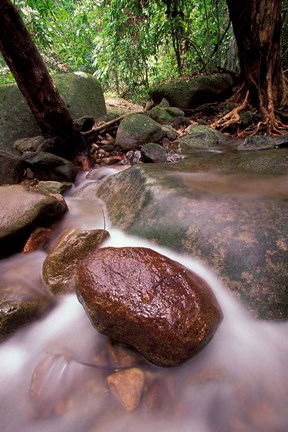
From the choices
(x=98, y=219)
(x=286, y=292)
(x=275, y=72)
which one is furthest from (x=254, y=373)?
(x=275, y=72)

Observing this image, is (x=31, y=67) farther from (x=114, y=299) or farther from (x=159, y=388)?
(x=159, y=388)

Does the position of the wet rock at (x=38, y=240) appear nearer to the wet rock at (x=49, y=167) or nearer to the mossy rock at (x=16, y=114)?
the wet rock at (x=49, y=167)

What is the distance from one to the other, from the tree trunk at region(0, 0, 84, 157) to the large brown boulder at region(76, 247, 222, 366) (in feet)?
11.0

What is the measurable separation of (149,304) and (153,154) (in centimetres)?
316

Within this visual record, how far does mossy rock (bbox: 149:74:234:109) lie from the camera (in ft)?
23.9

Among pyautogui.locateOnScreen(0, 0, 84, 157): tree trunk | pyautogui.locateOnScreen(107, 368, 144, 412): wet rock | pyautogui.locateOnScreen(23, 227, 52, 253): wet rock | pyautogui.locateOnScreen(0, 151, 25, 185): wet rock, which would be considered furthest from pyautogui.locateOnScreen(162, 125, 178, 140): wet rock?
pyautogui.locateOnScreen(107, 368, 144, 412): wet rock

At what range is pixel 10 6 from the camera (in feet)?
10.6

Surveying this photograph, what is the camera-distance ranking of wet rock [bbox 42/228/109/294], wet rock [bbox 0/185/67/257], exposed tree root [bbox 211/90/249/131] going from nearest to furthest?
wet rock [bbox 42/228/109/294]
wet rock [bbox 0/185/67/257]
exposed tree root [bbox 211/90/249/131]

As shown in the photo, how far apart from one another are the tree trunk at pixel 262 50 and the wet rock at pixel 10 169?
4639 mm

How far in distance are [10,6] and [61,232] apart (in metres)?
3.03

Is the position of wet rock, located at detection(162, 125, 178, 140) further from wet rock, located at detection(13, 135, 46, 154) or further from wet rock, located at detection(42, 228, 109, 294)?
wet rock, located at detection(42, 228, 109, 294)

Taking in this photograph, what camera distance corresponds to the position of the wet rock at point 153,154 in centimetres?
405

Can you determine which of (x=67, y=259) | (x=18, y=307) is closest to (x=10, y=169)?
(x=67, y=259)

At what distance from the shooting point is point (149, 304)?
1.34 m
